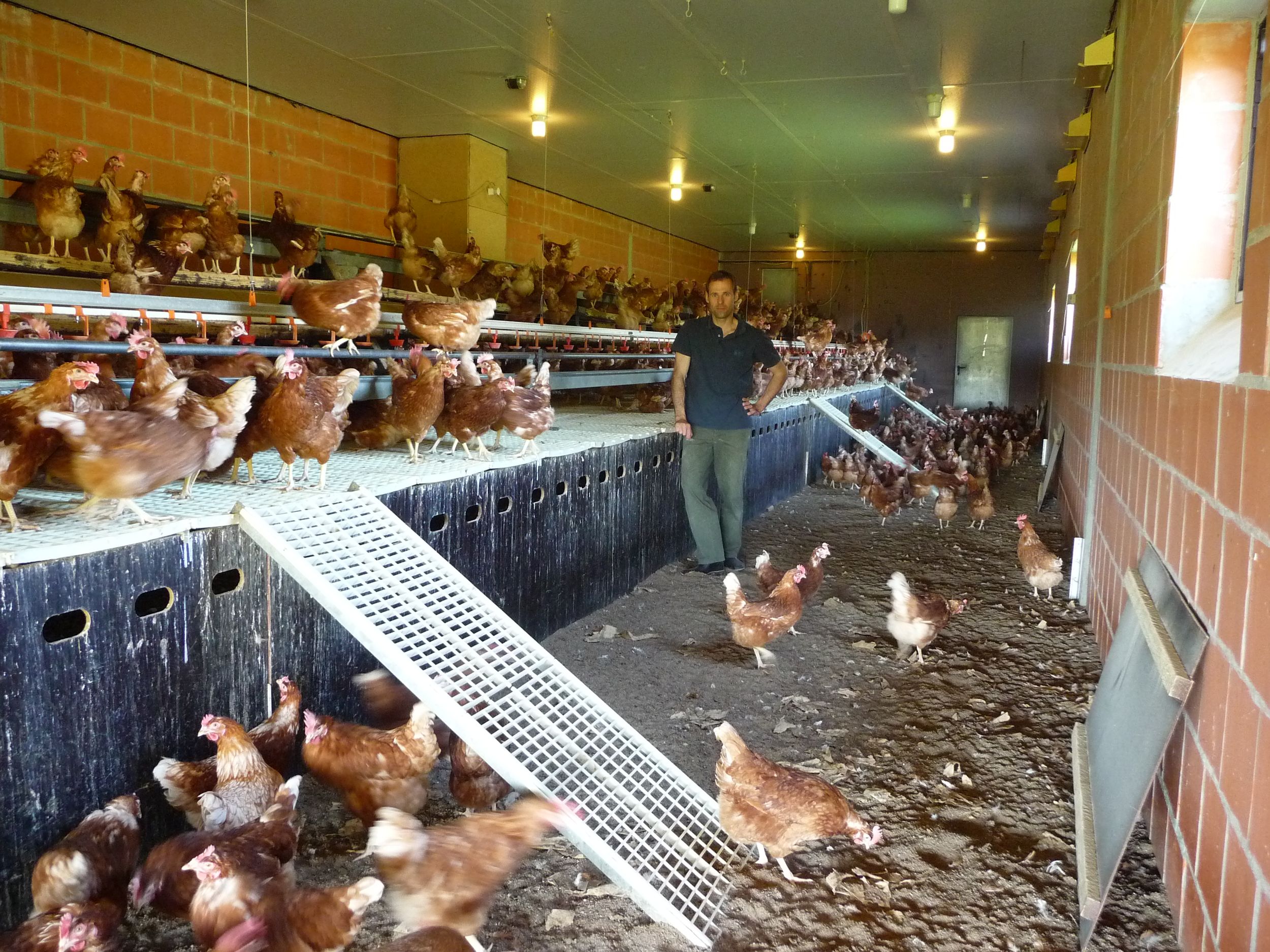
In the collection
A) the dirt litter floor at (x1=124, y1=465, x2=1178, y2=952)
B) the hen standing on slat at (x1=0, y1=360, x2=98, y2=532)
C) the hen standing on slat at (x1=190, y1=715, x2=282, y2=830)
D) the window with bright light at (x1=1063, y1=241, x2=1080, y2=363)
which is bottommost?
the dirt litter floor at (x1=124, y1=465, x2=1178, y2=952)

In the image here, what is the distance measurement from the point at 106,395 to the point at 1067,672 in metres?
4.45

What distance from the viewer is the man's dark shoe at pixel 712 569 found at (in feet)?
19.9

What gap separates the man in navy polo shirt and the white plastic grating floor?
43 cm

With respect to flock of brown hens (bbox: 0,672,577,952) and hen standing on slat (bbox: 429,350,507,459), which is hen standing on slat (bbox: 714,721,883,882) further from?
hen standing on slat (bbox: 429,350,507,459)

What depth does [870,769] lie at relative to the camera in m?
3.32

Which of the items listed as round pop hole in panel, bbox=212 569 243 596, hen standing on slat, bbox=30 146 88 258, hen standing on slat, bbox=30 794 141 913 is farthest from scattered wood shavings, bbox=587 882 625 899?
hen standing on slat, bbox=30 146 88 258

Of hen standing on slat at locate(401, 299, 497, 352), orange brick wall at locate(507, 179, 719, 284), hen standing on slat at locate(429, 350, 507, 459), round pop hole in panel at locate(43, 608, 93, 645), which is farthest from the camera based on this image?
orange brick wall at locate(507, 179, 719, 284)

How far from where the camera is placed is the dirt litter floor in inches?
92.9

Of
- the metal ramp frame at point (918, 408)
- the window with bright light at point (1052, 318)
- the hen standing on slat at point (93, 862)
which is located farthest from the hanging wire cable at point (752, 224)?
the hen standing on slat at point (93, 862)

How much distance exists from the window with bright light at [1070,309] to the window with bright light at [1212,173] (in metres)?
5.60

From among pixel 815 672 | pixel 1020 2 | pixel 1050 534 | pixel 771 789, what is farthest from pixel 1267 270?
pixel 1050 534

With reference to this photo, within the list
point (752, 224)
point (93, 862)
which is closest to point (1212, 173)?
point (93, 862)

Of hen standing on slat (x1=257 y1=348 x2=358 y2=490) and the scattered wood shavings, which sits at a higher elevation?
hen standing on slat (x1=257 y1=348 x2=358 y2=490)

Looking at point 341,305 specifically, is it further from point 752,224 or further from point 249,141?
point 752,224
